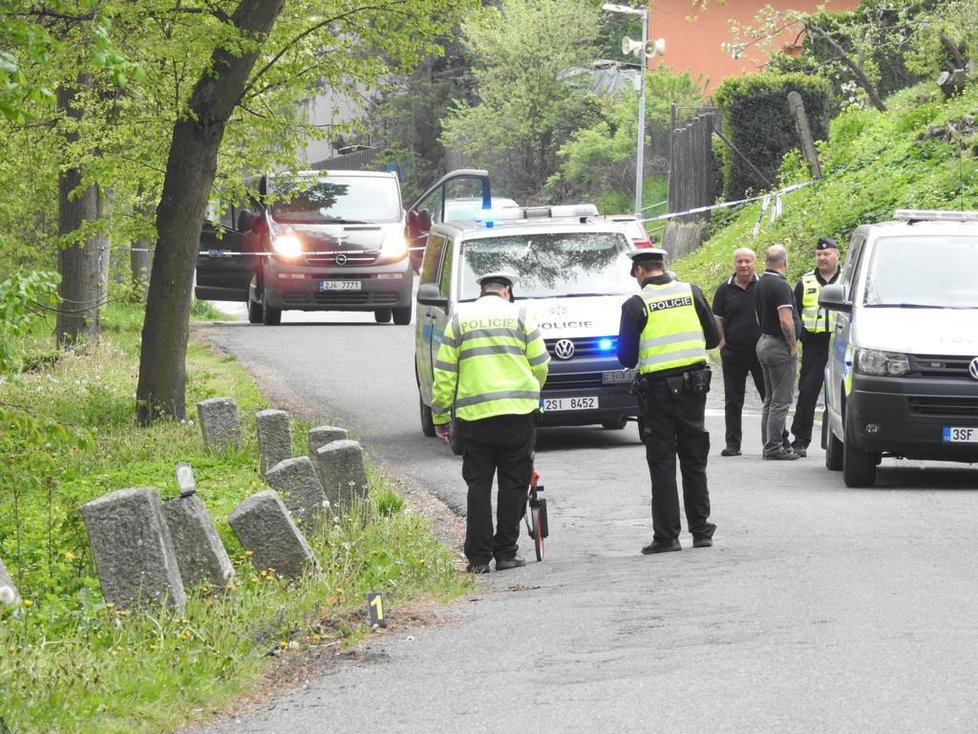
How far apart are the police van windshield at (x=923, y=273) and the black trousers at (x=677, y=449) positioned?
340 cm

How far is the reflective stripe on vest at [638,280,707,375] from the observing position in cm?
1117

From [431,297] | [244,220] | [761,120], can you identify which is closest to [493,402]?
[431,297]

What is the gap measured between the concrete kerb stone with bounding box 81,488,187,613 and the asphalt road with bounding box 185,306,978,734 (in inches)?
41.8

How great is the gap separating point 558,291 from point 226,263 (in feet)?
41.4

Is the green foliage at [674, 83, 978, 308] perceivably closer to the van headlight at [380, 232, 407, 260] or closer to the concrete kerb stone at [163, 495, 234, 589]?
the van headlight at [380, 232, 407, 260]

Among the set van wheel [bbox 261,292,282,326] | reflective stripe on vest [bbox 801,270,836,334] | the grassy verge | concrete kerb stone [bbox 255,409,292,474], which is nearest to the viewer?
the grassy verge

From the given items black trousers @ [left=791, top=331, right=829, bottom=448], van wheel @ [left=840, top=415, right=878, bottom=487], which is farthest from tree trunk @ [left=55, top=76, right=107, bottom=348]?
van wheel @ [left=840, top=415, right=878, bottom=487]

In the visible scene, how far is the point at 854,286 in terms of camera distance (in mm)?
14438

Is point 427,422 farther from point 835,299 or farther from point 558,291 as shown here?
point 835,299

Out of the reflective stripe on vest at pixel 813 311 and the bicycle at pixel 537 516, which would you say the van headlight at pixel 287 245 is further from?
the bicycle at pixel 537 516

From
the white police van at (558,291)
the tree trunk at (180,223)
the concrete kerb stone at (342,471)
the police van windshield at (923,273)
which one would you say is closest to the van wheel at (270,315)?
the white police van at (558,291)

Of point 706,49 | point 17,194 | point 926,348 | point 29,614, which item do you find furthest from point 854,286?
point 706,49

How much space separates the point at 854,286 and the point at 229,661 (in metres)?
7.76

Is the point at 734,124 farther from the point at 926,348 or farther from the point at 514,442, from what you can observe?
the point at 514,442
